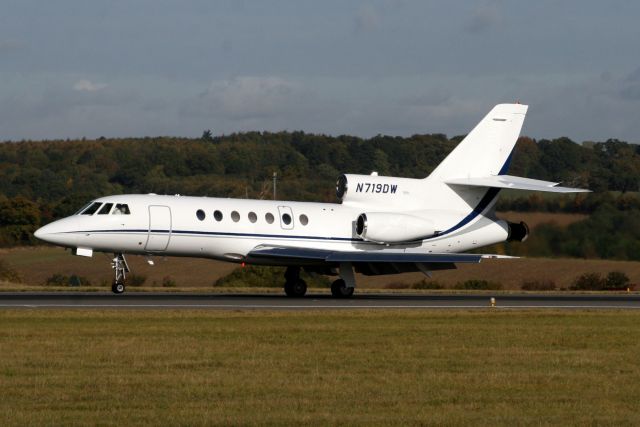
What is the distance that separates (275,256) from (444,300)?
5.41m

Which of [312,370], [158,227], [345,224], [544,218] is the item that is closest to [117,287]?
[158,227]

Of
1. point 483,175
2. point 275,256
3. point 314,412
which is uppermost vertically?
point 483,175

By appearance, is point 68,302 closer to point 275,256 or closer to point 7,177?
point 275,256

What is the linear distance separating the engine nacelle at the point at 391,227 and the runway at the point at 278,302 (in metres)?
1.93

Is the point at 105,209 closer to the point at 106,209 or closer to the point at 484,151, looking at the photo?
the point at 106,209

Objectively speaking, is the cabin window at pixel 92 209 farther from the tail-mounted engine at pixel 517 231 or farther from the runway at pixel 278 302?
the tail-mounted engine at pixel 517 231

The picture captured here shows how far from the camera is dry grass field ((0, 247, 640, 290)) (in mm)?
50812

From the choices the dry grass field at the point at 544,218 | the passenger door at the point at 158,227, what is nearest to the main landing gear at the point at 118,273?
the passenger door at the point at 158,227

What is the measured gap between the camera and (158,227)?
33594mm

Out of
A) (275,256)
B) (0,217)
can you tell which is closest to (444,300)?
(275,256)

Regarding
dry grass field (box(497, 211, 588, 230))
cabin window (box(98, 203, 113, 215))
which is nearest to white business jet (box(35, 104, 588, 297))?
cabin window (box(98, 203, 113, 215))

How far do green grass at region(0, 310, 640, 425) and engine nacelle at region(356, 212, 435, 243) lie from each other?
10155mm

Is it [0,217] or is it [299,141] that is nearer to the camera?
[0,217]

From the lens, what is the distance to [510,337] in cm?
2205
